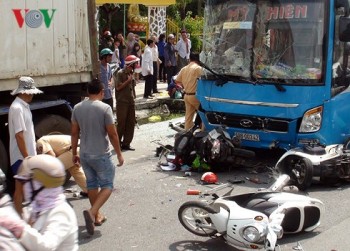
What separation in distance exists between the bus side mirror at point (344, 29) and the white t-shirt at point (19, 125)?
4.55m

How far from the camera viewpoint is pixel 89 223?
639 cm

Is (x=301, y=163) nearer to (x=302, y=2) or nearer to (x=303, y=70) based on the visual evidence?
(x=303, y=70)

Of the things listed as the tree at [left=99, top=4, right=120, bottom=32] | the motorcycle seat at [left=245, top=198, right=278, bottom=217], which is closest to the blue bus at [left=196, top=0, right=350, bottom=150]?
the motorcycle seat at [left=245, top=198, right=278, bottom=217]

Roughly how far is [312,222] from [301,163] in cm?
200

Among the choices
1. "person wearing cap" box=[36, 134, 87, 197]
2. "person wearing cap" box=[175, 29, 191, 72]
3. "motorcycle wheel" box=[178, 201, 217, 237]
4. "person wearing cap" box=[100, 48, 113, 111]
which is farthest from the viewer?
"person wearing cap" box=[175, 29, 191, 72]

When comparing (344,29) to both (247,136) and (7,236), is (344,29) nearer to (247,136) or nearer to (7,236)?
(247,136)

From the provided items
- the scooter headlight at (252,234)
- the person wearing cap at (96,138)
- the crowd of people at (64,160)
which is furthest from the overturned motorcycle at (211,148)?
the scooter headlight at (252,234)

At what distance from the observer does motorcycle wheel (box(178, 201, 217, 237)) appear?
616cm

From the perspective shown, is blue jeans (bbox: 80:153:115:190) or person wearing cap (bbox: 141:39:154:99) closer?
blue jeans (bbox: 80:153:115:190)

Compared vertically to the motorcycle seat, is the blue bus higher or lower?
higher

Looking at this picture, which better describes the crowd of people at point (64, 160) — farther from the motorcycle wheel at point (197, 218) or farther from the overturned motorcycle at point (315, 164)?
the overturned motorcycle at point (315, 164)

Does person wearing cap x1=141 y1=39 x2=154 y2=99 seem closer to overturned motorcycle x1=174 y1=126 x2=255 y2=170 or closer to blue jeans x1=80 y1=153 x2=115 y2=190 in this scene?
overturned motorcycle x1=174 y1=126 x2=255 y2=170

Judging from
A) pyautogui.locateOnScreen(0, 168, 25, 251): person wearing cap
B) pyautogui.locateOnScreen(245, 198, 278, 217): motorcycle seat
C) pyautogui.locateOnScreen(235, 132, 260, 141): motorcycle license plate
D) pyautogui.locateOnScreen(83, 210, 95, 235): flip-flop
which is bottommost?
pyautogui.locateOnScreen(83, 210, 95, 235): flip-flop

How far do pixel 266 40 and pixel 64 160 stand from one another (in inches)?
146
